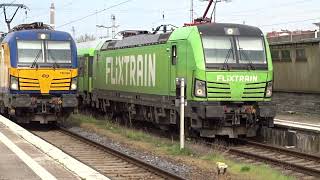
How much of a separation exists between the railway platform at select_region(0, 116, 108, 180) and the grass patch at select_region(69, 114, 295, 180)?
8.72 ft

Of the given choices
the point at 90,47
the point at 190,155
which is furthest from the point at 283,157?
the point at 90,47

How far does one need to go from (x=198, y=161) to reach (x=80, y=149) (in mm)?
3610

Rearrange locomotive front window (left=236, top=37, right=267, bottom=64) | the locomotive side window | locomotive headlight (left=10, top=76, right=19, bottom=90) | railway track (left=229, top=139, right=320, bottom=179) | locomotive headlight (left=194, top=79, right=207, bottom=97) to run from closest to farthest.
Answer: railway track (left=229, top=139, right=320, bottom=179), locomotive headlight (left=194, top=79, right=207, bottom=97), locomotive front window (left=236, top=37, right=267, bottom=64), the locomotive side window, locomotive headlight (left=10, top=76, right=19, bottom=90)

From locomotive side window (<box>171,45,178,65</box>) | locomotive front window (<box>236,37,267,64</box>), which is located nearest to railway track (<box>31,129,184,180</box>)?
locomotive side window (<box>171,45,178,65</box>)

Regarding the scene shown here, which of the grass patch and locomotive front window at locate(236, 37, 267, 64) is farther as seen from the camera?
locomotive front window at locate(236, 37, 267, 64)

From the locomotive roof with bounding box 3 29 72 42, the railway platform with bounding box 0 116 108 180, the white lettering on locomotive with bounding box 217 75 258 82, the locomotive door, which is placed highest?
the locomotive roof with bounding box 3 29 72 42

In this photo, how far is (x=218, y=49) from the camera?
1502cm

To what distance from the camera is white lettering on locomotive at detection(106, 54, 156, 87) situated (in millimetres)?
17328

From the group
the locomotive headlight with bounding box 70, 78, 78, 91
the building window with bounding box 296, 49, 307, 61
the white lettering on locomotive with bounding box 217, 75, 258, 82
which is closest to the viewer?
the white lettering on locomotive with bounding box 217, 75, 258, 82

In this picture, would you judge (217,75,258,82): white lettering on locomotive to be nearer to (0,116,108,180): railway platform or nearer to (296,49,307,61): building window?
(0,116,108,180): railway platform

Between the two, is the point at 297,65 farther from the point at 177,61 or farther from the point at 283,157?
the point at 283,157

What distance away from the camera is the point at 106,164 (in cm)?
1175

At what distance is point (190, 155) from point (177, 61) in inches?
138

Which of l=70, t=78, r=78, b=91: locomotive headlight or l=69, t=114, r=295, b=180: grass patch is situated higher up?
l=70, t=78, r=78, b=91: locomotive headlight
